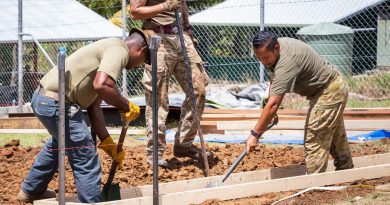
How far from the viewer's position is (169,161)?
33.3 feet

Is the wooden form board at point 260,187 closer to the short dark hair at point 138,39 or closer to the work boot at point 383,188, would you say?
the work boot at point 383,188

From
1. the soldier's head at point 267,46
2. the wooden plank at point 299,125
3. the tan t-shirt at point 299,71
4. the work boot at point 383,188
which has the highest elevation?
the soldier's head at point 267,46

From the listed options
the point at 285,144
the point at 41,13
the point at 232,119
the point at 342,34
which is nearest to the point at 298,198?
the point at 285,144

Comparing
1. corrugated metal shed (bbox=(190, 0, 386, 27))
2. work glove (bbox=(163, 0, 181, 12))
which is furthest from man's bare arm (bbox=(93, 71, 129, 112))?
corrugated metal shed (bbox=(190, 0, 386, 27))

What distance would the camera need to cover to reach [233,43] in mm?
23922

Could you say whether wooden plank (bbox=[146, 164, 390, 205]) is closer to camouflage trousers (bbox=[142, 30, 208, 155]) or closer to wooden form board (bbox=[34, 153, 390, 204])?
wooden form board (bbox=[34, 153, 390, 204])

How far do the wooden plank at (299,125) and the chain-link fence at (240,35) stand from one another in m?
4.28

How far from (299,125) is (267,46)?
4.37 meters

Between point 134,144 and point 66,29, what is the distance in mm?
11712

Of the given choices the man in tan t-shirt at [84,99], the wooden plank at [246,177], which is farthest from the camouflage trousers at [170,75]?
the man in tan t-shirt at [84,99]

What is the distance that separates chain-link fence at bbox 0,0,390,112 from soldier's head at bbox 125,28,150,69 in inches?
384

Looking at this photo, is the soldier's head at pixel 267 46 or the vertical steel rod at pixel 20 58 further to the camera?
the vertical steel rod at pixel 20 58

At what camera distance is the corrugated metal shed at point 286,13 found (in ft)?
75.0

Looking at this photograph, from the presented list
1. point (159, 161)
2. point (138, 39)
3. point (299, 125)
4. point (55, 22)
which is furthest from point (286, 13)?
point (138, 39)
